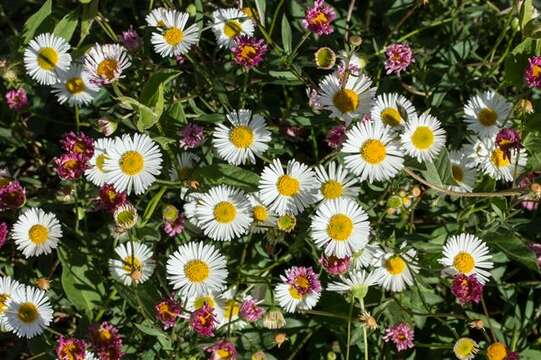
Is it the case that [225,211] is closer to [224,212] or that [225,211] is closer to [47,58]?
[224,212]

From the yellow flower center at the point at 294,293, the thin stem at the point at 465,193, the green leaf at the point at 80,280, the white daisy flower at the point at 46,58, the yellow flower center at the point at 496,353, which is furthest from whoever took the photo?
the white daisy flower at the point at 46,58

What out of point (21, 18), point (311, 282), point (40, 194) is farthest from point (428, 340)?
point (21, 18)

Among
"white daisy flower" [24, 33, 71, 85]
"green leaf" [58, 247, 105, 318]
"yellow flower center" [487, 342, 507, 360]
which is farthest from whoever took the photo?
"white daisy flower" [24, 33, 71, 85]

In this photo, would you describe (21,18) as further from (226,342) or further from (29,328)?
(226,342)

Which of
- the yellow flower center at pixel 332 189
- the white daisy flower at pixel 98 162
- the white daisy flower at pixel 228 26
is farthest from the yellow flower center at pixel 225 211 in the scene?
the white daisy flower at pixel 228 26

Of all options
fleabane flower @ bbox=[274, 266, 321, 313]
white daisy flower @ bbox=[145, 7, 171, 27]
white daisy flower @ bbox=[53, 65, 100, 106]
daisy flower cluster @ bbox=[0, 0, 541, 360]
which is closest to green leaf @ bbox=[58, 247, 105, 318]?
daisy flower cluster @ bbox=[0, 0, 541, 360]

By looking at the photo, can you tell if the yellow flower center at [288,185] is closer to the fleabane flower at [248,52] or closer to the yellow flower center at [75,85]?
the fleabane flower at [248,52]

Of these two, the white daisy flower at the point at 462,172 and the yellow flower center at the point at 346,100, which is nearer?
the yellow flower center at the point at 346,100

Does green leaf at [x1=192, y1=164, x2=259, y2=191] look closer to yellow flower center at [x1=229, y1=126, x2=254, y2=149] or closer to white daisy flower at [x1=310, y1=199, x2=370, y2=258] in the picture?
yellow flower center at [x1=229, y1=126, x2=254, y2=149]
